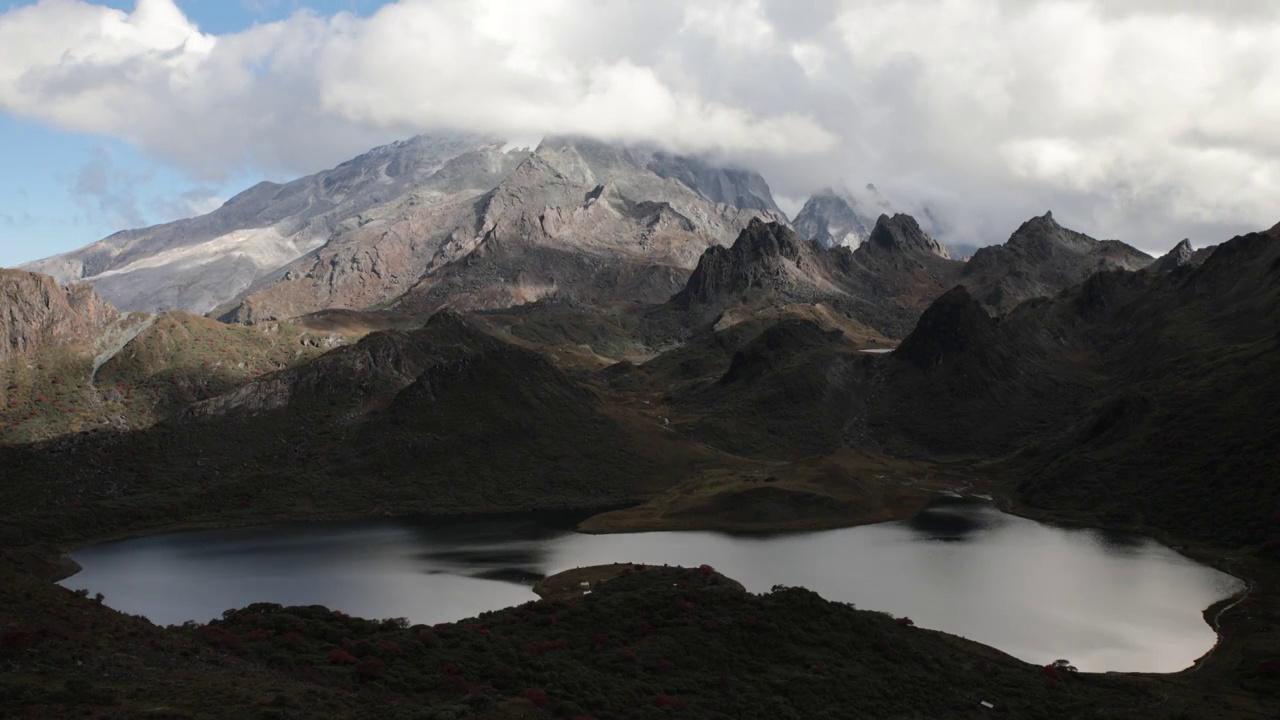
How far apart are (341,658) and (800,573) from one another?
82.8 meters

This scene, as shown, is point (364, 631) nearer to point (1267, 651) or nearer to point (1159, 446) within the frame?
point (1267, 651)

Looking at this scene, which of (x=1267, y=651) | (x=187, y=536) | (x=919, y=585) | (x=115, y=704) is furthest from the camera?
(x=187, y=536)

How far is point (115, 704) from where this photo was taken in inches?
2179

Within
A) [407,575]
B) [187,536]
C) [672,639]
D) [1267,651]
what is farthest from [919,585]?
[187,536]

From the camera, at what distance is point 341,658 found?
77375 millimetres

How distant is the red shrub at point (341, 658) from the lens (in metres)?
77.1

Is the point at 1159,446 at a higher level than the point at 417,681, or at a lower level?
higher

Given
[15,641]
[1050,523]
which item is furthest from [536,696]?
[1050,523]

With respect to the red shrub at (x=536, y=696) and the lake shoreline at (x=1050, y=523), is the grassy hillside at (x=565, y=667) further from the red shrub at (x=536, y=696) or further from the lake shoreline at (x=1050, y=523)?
the lake shoreline at (x=1050, y=523)

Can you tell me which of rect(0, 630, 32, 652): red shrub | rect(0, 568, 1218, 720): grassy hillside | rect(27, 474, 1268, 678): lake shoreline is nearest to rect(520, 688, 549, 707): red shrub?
rect(0, 568, 1218, 720): grassy hillside

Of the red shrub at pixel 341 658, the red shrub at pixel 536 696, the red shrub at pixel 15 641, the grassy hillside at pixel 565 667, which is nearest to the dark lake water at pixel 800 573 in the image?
the grassy hillside at pixel 565 667

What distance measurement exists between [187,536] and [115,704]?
146744mm

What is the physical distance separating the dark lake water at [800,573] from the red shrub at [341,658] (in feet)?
139

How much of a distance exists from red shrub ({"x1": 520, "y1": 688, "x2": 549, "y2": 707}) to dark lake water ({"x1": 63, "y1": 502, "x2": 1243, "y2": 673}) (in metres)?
49.7
